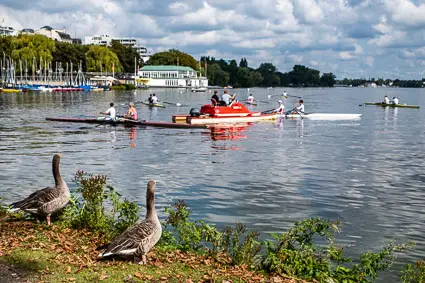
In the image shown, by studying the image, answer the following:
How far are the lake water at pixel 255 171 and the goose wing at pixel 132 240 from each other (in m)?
4.76

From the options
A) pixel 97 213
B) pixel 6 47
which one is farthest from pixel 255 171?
pixel 6 47

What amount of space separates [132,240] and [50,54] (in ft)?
537

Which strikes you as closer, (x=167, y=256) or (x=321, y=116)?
(x=167, y=256)

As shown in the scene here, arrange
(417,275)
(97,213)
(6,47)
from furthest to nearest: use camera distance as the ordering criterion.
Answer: (6,47), (97,213), (417,275)

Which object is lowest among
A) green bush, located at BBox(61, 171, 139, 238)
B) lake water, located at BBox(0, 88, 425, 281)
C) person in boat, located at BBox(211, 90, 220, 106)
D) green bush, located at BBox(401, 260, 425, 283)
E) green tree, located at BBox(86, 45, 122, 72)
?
lake water, located at BBox(0, 88, 425, 281)

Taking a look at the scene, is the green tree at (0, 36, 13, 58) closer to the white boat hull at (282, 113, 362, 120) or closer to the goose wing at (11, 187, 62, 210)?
the white boat hull at (282, 113, 362, 120)

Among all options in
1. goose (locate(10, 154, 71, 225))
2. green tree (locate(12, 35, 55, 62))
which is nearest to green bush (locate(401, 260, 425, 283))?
goose (locate(10, 154, 71, 225))

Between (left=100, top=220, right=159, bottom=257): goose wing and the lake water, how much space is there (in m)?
4.76

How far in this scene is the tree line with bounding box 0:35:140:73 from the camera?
157 meters

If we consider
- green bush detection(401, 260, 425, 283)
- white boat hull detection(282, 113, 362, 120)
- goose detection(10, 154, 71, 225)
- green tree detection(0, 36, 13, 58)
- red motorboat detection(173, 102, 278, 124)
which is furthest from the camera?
green tree detection(0, 36, 13, 58)

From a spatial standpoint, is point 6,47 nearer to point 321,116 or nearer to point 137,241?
point 321,116

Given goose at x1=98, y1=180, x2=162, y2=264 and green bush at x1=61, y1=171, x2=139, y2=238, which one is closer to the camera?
goose at x1=98, y1=180, x2=162, y2=264

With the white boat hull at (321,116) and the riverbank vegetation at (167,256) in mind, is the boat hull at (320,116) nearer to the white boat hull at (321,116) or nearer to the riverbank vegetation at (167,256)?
the white boat hull at (321,116)

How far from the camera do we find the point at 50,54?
531ft
